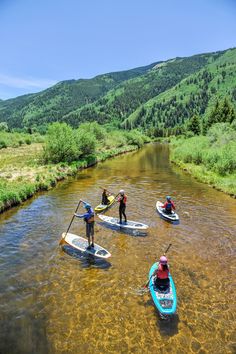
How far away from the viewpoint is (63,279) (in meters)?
13.8

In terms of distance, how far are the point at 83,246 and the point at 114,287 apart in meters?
4.07

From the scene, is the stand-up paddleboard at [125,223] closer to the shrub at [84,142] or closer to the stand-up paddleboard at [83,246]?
the stand-up paddleboard at [83,246]

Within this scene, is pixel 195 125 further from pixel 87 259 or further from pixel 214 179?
pixel 87 259

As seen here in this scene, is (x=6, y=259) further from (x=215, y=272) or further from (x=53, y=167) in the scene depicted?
(x=53, y=167)

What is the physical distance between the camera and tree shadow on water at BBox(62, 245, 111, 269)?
599 inches

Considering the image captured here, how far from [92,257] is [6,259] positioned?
5.32m

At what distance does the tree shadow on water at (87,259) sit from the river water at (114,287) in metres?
0.06

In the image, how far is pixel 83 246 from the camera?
16.5 metres

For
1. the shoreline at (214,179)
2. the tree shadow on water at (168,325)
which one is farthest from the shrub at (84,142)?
the tree shadow on water at (168,325)

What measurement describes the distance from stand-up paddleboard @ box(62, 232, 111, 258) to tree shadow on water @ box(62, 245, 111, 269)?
0.43m

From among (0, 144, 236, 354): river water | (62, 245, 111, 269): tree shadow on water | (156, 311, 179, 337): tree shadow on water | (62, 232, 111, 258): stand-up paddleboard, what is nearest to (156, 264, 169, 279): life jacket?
(0, 144, 236, 354): river water

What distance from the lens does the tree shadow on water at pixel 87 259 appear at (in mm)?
15211

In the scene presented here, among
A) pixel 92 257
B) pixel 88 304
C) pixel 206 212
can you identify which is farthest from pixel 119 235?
pixel 206 212

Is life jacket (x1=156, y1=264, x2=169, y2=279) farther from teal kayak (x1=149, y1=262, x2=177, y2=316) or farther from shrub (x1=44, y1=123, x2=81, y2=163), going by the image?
shrub (x1=44, y1=123, x2=81, y2=163)
